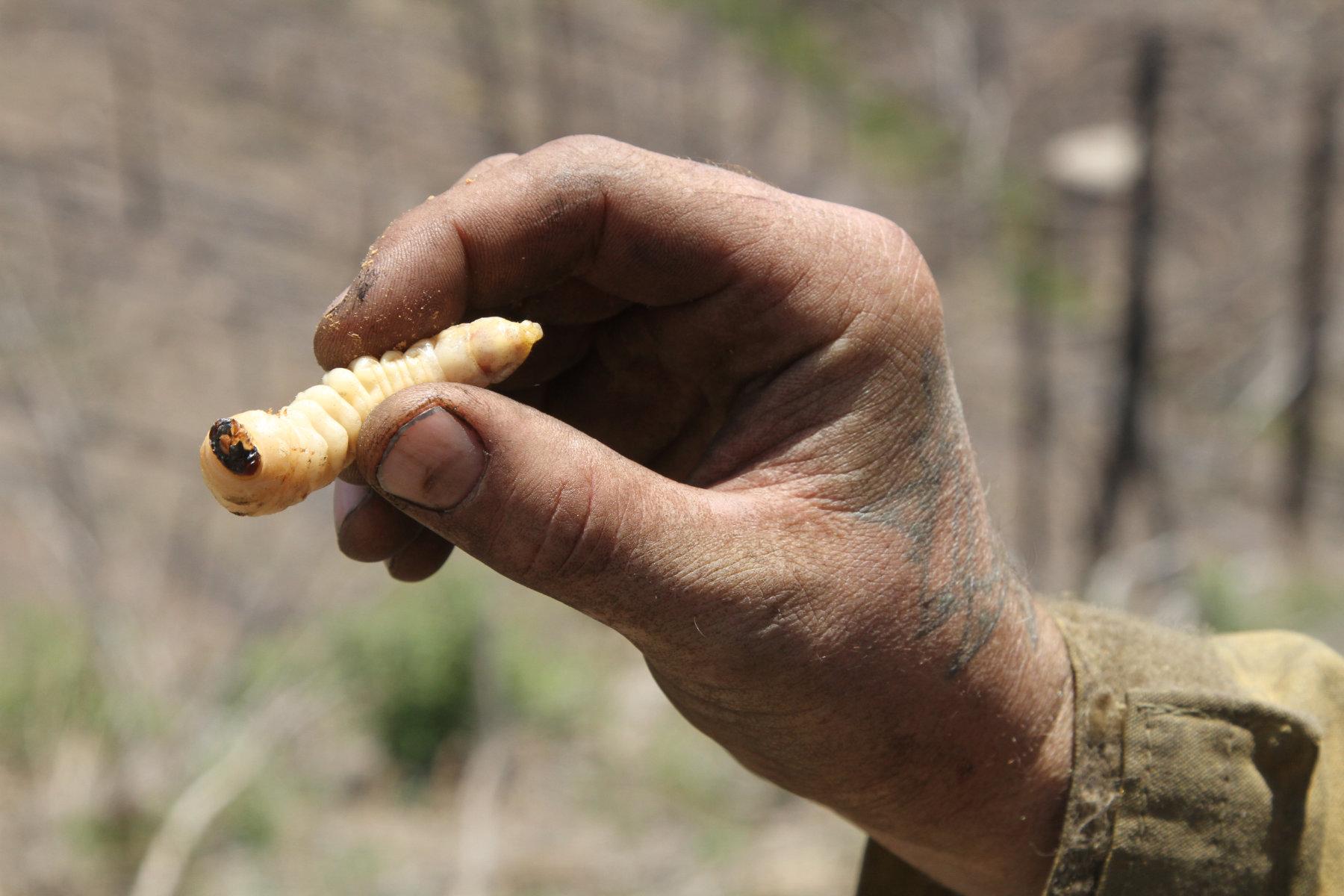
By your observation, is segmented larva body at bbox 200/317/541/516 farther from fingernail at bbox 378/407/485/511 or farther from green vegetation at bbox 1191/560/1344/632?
green vegetation at bbox 1191/560/1344/632

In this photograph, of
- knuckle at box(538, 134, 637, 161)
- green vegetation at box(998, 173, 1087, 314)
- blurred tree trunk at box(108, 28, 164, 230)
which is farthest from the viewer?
green vegetation at box(998, 173, 1087, 314)

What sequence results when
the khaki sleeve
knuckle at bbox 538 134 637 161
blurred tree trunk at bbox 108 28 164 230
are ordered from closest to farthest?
the khaki sleeve < knuckle at bbox 538 134 637 161 < blurred tree trunk at bbox 108 28 164 230

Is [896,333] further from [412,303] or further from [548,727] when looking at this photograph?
[548,727]

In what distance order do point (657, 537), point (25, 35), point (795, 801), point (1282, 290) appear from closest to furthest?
point (657, 537) → point (795, 801) → point (25, 35) → point (1282, 290)

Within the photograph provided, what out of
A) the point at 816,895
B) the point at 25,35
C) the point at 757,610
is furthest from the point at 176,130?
the point at 757,610

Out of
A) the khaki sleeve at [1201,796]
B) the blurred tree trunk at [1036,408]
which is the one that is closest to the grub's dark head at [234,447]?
the khaki sleeve at [1201,796]

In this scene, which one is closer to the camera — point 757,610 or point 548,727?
point 757,610

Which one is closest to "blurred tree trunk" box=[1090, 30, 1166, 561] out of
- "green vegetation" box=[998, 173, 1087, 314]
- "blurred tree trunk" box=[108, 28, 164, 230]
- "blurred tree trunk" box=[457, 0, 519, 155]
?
"green vegetation" box=[998, 173, 1087, 314]
